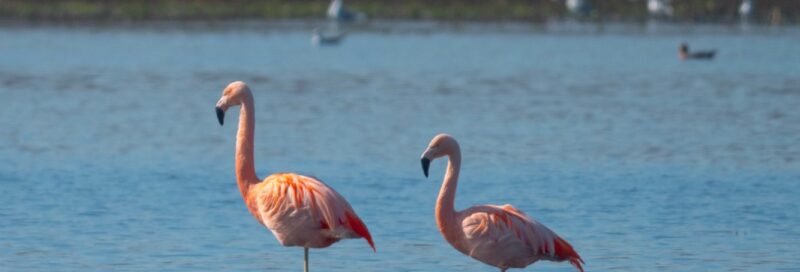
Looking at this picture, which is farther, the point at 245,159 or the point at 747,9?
the point at 747,9

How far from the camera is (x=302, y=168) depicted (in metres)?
15.0

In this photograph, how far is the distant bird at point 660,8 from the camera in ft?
187

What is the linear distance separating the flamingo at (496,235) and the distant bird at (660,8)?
49421 millimetres

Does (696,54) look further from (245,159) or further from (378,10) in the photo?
(245,159)

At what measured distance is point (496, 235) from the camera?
26.8 feet

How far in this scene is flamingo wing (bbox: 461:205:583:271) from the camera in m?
8.20

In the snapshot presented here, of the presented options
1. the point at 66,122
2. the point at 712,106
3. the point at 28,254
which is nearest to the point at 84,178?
the point at 28,254

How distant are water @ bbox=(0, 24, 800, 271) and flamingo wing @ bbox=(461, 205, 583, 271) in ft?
4.44

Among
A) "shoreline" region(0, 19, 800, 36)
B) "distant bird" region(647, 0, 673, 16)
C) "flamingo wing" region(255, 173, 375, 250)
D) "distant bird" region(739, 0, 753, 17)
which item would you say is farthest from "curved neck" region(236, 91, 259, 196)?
"distant bird" region(647, 0, 673, 16)

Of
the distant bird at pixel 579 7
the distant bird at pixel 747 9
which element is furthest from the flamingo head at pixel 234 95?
the distant bird at pixel 579 7

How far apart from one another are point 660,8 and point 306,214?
165 ft

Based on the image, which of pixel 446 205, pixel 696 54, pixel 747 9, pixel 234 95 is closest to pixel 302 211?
pixel 446 205

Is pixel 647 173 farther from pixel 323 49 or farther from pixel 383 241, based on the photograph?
pixel 323 49

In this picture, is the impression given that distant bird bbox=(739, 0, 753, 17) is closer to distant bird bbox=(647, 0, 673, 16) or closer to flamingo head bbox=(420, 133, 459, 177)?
distant bird bbox=(647, 0, 673, 16)
